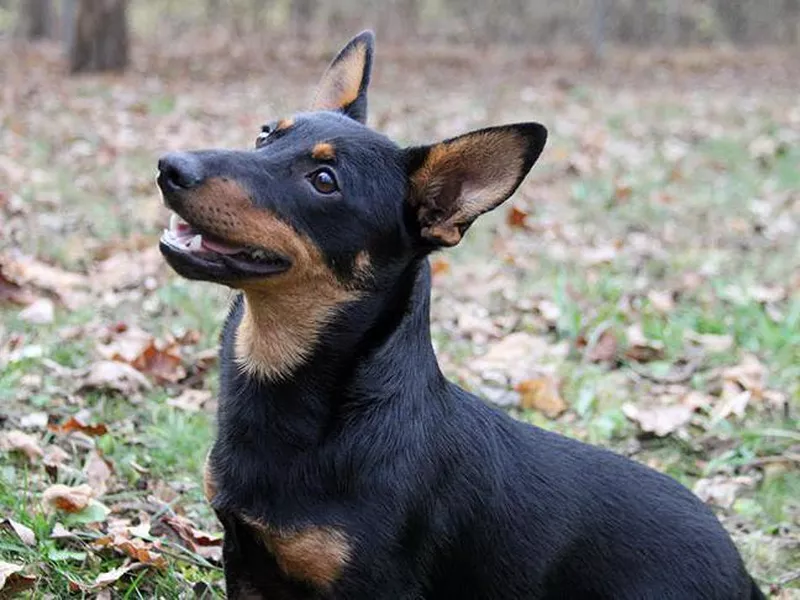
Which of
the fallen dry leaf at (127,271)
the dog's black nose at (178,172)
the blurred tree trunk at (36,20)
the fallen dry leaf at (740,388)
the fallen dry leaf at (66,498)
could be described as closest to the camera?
the dog's black nose at (178,172)

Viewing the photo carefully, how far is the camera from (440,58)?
2094cm

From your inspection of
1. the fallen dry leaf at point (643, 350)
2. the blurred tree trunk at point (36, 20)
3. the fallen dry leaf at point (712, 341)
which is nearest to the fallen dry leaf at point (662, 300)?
the fallen dry leaf at point (712, 341)

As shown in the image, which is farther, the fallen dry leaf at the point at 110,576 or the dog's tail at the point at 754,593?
the dog's tail at the point at 754,593

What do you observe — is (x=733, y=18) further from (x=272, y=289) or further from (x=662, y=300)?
(x=272, y=289)

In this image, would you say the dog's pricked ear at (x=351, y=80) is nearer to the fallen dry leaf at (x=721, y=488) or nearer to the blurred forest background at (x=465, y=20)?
the fallen dry leaf at (x=721, y=488)

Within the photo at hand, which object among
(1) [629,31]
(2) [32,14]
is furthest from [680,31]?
(2) [32,14]

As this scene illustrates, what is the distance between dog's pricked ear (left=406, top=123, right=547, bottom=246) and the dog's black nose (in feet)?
2.16

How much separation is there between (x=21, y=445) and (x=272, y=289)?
4.93 feet

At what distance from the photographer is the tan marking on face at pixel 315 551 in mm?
2697

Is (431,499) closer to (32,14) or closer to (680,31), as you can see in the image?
(32,14)

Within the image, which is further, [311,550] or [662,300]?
[662,300]

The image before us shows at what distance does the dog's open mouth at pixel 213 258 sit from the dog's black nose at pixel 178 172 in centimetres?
12

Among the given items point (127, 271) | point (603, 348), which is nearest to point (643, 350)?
point (603, 348)

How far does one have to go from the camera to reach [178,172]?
2594 mm
